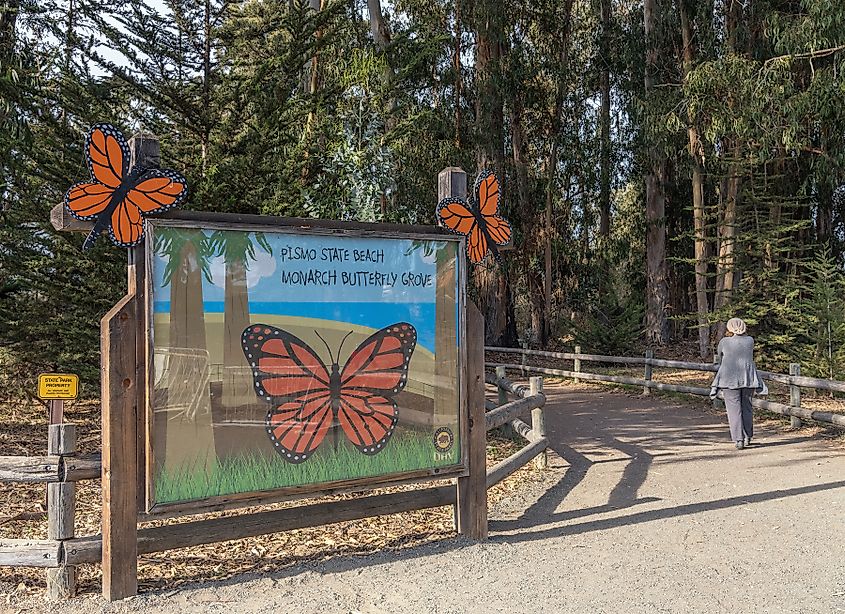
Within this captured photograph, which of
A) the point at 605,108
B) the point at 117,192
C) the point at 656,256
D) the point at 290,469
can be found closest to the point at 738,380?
the point at 290,469

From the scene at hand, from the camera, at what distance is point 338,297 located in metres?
4.95

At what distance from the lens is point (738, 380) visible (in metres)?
8.81

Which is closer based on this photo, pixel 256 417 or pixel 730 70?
pixel 256 417

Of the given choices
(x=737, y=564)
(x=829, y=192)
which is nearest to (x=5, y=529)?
(x=737, y=564)

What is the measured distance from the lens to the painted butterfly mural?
4.70 m

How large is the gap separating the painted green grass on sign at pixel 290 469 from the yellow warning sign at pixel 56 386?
766 millimetres

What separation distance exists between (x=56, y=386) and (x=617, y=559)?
12.0 feet

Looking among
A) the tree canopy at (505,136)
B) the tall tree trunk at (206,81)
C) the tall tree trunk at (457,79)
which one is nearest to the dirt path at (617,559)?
the tree canopy at (505,136)

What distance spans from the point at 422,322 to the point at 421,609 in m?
1.90

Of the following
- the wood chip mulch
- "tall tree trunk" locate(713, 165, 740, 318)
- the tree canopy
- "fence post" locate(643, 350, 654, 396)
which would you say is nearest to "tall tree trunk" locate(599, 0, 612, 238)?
the tree canopy

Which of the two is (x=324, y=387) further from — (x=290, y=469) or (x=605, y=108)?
(x=605, y=108)

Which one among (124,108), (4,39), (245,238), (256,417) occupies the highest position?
(4,39)

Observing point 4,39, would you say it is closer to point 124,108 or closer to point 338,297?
point 124,108

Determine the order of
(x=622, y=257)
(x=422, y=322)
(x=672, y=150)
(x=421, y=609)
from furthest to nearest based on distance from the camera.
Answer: (x=622, y=257)
(x=672, y=150)
(x=422, y=322)
(x=421, y=609)
